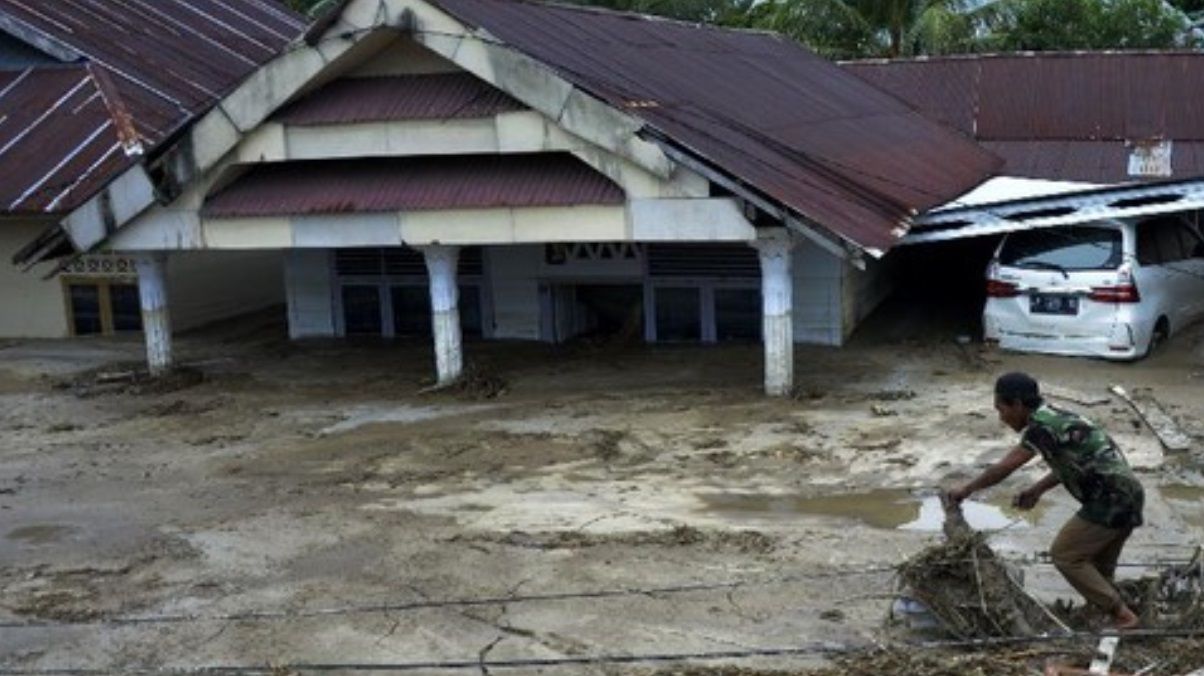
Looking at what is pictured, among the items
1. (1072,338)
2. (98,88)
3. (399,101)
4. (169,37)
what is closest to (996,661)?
(1072,338)

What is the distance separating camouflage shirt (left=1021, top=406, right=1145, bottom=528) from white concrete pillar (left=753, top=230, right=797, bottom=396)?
6566mm

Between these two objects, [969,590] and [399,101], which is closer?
→ [969,590]

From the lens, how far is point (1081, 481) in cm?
676


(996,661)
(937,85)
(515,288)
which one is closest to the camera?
(996,661)

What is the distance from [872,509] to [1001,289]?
5.69 m

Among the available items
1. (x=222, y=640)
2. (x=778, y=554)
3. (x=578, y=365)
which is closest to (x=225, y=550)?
(x=222, y=640)

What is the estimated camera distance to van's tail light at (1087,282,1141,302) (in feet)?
46.1

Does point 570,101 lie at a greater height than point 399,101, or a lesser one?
lesser

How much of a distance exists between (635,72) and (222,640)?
9447 mm

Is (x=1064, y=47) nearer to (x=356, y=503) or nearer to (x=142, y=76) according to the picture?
(x=142, y=76)

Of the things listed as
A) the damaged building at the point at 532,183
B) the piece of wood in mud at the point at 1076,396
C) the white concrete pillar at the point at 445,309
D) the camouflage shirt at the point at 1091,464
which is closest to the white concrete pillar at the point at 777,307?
the damaged building at the point at 532,183

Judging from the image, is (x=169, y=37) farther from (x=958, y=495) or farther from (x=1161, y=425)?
(x=958, y=495)

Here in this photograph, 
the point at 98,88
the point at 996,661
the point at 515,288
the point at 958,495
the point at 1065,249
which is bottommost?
the point at 996,661

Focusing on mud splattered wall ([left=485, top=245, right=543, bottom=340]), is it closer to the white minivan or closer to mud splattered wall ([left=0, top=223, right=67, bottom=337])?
the white minivan
